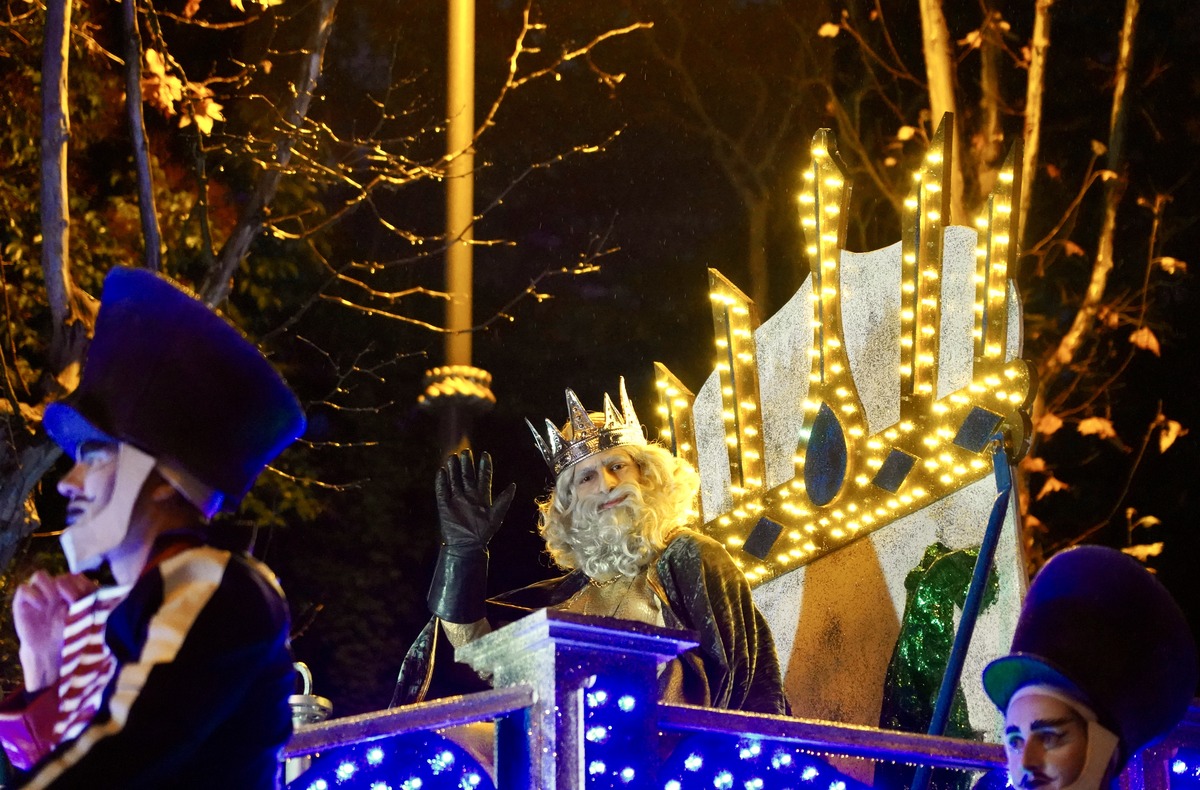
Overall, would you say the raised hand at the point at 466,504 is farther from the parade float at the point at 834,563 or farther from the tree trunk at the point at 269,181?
the tree trunk at the point at 269,181

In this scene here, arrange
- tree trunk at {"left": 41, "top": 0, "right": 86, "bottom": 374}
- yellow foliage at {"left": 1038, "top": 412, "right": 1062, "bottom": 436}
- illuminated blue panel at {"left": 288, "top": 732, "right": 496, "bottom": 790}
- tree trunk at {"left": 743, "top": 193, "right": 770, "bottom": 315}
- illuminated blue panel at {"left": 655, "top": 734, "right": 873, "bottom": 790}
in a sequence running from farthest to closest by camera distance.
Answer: tree trunk at {"left": 743, "top": 193, "right": 770, "bottom": 315}
yellow foliage at {"left": 1038, "top": 412, "right": 1062, "bottom": 436}
tree trunk at {"left": 41, "top": 0, "right": 86, "bottom": 374}
illuminated blue panel at {"left": 655, "top": 734, "right": 873, "bottom": 790}
illuminated blue panel at {"left": 288, "top": 732, "right": 496, "bottom": 790}

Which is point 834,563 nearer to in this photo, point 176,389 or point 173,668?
point 176,389

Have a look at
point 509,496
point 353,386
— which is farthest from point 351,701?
point 509,496

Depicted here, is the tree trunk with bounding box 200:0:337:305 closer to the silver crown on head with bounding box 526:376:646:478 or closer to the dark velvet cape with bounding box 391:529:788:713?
the silver crown on head with bounding box 526:376:646:478

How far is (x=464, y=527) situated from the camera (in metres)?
5.65

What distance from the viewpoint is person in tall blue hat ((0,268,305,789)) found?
104 inches

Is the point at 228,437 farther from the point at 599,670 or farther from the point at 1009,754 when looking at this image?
the point at 1009,754

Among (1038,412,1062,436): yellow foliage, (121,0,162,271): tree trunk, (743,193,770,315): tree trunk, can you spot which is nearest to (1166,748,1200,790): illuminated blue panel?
(121,0,162,271): tree trunk

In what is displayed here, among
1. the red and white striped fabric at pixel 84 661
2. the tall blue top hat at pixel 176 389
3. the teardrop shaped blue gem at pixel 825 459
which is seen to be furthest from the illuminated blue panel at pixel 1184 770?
the red and white striped fabric at pixel 84 661

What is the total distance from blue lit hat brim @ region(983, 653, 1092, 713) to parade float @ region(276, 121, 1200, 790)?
1.49ft

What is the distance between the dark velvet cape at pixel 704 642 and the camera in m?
5.52

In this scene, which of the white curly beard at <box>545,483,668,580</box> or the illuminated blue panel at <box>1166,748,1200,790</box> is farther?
the white curly beard at <box>545,483,668,580</box>

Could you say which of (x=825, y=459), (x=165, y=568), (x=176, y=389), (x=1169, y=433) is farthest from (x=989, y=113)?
(x=165, y=568)

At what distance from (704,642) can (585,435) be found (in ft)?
3.89
